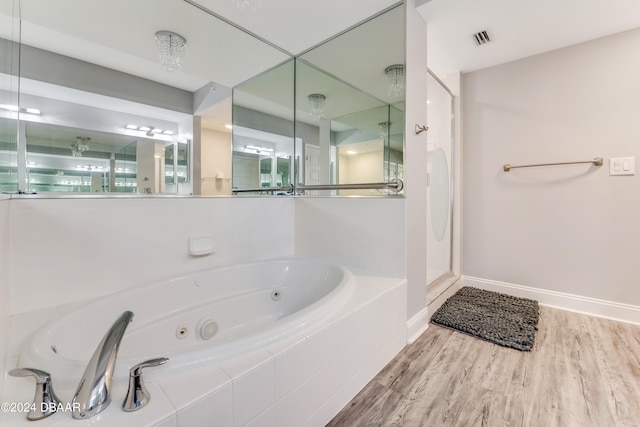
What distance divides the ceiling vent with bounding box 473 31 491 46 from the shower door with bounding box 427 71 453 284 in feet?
1.12

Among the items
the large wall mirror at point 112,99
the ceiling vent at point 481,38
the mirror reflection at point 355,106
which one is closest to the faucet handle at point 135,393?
the large wall mirror at point 112,99

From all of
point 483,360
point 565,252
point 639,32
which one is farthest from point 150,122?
point 639,32

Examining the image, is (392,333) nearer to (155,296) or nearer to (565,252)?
(155,296)

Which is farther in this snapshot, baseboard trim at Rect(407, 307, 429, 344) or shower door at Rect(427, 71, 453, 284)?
shower door at Rect(427, 71, 453, 284)

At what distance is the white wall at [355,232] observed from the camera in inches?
64.6

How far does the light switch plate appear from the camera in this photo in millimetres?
1841

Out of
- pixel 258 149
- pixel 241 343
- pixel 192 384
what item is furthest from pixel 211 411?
pixel 258 149

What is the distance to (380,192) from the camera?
1787 millimetres

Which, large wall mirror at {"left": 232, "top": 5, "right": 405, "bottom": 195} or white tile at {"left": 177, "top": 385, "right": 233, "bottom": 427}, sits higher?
large wall mirror at {"left": 232, "top": 5, "right": 405, "bottom": 195}

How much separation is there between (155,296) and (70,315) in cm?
35

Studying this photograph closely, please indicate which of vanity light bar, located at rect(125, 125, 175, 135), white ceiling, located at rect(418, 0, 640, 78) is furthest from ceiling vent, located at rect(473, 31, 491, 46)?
vanity light bar, located at rect(125, 125, 175, 135)

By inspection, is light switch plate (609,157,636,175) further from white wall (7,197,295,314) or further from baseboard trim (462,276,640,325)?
white wall (7,197,295,314)

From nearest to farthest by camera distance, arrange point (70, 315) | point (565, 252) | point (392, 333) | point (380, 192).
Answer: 1. point (70, 315)
2. point (392, 333)
3. point (380, 192)
4. point (565, 252)

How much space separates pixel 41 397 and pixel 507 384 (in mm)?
1688
